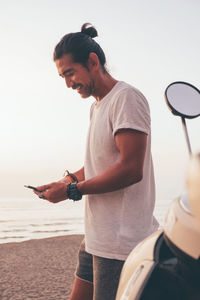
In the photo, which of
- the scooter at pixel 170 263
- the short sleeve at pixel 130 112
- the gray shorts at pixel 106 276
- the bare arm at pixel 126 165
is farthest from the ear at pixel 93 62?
the scooter at pixel 170 263

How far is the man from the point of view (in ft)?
5.62

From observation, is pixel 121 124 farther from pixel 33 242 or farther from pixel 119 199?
pixel 33 242

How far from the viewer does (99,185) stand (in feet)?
5.72

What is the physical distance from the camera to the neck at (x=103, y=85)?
2006mm

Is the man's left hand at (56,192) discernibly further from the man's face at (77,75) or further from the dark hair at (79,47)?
the dark hair at (79,47)

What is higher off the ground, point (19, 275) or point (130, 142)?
point (130, 142)

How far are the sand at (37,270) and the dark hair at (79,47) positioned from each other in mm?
4497

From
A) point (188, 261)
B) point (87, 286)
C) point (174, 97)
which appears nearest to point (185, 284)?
point (188, 261)

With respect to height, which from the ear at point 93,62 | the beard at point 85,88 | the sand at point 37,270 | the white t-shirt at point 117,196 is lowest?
the sand at point 37,270

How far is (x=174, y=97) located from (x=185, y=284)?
765 millimetres

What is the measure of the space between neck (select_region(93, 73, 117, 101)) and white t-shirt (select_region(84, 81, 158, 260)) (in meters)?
0.08

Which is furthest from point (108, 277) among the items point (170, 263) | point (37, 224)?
point (37, 224)

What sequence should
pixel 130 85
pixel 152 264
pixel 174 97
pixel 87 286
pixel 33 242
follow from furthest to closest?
pixel 33 242 → pixel 87 286 → pixel 130 85 → pixel 174 97 → pixel 152 264

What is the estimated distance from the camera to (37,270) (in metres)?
7.63
